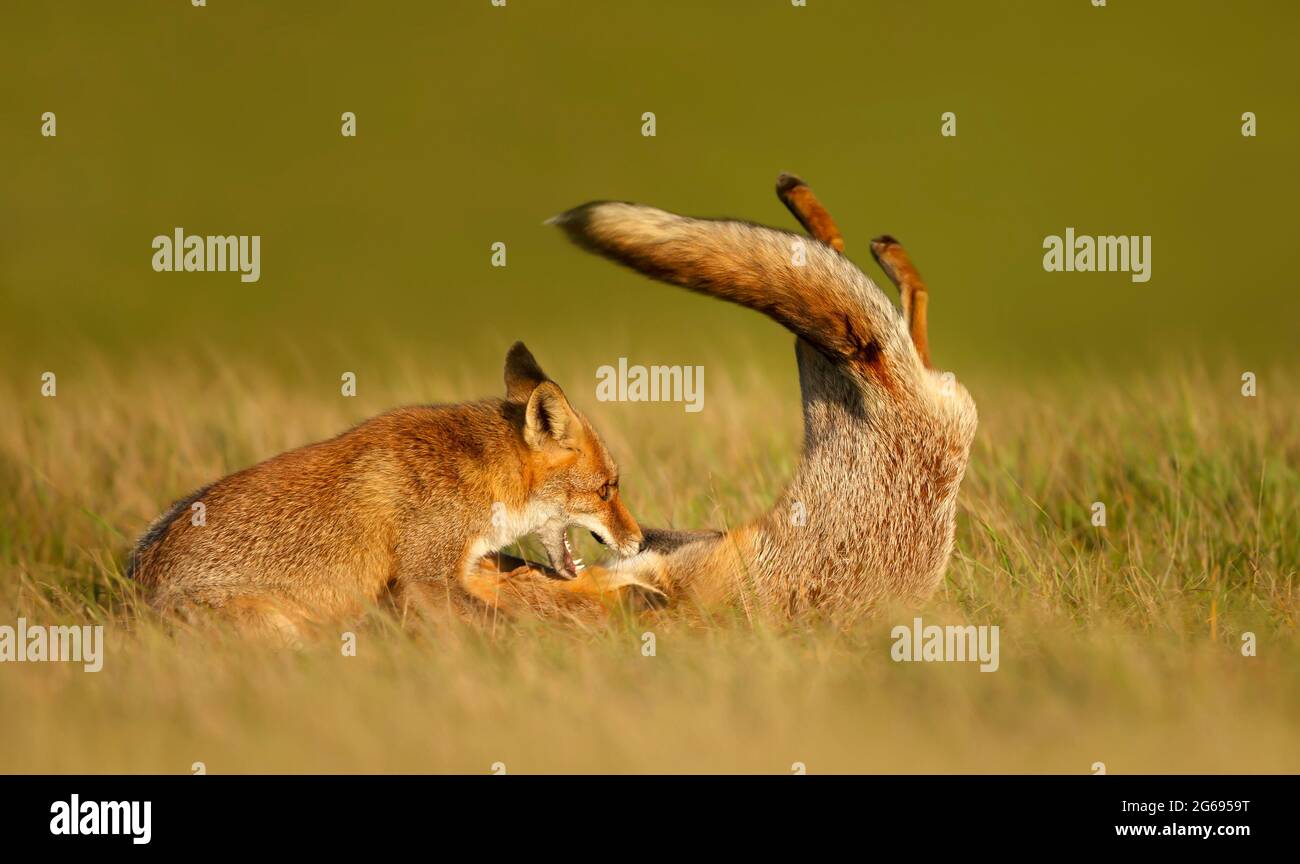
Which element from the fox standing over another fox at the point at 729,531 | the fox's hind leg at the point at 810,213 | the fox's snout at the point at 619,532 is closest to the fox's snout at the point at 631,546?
the fox's snout at the point at 619,532

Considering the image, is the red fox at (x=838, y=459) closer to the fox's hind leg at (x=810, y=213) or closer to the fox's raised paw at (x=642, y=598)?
the fox's raised paw at (x=642, y=598)

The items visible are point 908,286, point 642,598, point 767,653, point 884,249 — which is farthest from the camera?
point 884,249

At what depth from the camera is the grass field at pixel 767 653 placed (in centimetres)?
498

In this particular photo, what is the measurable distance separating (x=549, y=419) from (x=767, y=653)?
1944 mm

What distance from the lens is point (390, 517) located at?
22.5ft

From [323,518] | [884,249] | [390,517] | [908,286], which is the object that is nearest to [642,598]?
[390,517]

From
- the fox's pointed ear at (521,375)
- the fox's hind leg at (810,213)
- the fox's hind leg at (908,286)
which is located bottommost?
the fox's pointed ear at (521,375)

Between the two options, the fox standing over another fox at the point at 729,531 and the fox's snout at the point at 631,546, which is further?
the fox's snout at the point at 631,546

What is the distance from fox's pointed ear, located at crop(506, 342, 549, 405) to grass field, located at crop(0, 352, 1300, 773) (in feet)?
4.33

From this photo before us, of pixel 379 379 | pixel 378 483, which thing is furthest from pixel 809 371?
pixel 379 379

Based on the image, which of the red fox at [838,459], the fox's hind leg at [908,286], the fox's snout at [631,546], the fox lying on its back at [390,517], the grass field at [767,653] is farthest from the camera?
the fox's snout at [631,546]

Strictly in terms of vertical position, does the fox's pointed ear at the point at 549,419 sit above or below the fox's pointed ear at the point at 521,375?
below

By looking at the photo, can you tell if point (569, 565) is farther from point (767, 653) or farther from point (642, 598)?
point (767, 653)

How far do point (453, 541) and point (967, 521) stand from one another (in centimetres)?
302
